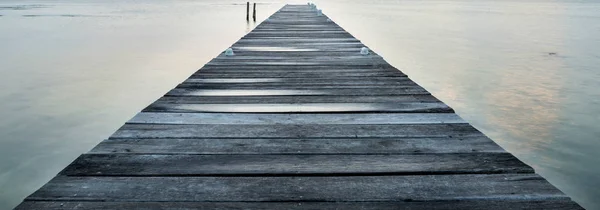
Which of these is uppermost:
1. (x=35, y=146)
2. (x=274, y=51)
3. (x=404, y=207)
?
(x=274, y=51)

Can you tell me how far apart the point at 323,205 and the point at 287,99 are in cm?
245

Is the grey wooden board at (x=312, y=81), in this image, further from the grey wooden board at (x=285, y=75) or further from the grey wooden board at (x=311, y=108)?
the grey wooden board at (x=311, y=108)

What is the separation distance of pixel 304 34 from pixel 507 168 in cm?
992

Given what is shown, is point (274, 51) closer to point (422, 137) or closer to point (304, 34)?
point (304, 34)

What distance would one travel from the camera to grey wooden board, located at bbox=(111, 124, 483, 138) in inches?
140

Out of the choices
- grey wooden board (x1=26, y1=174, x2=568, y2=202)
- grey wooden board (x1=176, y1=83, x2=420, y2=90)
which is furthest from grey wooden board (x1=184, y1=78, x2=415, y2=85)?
grey wooden board (x1=26, y1=174, x2=568, y2=202)

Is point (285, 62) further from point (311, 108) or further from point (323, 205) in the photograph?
point (323, 205)

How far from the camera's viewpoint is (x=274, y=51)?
886cm

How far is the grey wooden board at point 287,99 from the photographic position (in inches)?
183

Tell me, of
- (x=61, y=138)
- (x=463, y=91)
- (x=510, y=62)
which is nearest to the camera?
(x=61, y=138)

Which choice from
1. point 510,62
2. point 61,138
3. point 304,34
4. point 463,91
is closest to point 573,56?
point 510,62

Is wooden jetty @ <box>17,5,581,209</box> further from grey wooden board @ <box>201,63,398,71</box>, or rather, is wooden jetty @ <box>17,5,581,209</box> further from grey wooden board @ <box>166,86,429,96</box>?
grey wooden board @ <box>201,63,398,71</box>

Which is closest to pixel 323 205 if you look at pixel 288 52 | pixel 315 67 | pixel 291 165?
pixel 291 165

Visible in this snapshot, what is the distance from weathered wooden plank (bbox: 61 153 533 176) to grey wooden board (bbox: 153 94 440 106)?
1.57m
